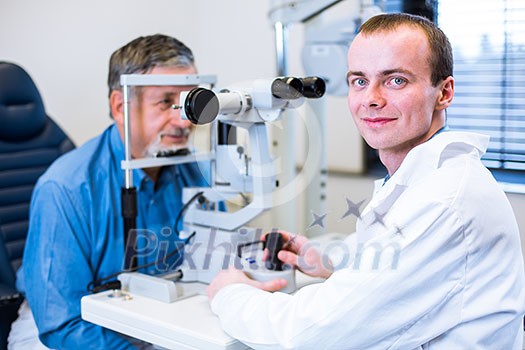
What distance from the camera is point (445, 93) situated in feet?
3.78

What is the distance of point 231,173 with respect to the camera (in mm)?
1433

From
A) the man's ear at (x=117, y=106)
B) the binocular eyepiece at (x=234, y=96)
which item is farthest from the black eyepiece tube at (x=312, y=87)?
the man's ear at (x=117, y=106)

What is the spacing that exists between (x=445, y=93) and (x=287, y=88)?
0.31 m

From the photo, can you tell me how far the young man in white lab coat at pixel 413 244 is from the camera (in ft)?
3.25

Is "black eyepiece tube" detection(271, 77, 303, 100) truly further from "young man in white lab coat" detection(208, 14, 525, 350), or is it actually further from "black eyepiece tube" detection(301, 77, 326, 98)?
"young man in white lab coat" detection(208, 14, 525, 350)

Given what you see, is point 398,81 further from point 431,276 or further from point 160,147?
point 160,147

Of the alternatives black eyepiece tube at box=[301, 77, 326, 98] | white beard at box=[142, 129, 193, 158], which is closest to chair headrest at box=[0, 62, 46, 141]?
white beard at box=[142, 129, 193, 158]

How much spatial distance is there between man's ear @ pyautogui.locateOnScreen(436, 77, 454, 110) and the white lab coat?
0.08m

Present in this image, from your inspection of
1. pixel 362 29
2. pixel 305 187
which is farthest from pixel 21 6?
pixel 362 29

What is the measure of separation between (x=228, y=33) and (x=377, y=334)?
2.09 m

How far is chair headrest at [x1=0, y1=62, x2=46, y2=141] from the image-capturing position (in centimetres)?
197

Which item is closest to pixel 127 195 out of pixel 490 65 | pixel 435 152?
pixel 435 152

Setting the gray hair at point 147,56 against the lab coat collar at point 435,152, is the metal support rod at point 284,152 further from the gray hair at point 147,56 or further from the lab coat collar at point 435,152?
the lab coat collar at point 435,152

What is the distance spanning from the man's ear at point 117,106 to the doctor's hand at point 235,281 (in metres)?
0.52
